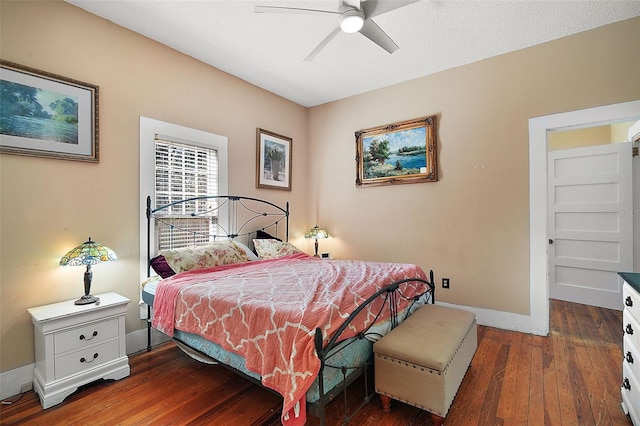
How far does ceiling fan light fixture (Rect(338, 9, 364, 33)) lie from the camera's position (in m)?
2.12

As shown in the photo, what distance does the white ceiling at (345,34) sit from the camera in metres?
2.53

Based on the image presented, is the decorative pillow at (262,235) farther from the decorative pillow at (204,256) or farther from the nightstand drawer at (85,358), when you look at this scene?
the nightstand drawer at (85,358)

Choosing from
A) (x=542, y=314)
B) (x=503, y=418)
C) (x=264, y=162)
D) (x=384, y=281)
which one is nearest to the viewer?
(x=503, y=418)

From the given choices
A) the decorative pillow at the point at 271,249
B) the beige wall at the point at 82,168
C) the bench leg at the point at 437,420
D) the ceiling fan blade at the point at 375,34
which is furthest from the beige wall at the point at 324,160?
the bench leg at the point at 437,420

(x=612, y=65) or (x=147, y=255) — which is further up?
(x=612, y=65)

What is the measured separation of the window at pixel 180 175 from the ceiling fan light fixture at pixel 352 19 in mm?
1973

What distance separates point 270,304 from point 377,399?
40.5 inches

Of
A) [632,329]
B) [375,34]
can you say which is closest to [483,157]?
[375,34]

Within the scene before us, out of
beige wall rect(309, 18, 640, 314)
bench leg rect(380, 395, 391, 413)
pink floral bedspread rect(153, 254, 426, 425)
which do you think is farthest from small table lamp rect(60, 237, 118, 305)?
beige wall rect(309, 18, 640, 314)

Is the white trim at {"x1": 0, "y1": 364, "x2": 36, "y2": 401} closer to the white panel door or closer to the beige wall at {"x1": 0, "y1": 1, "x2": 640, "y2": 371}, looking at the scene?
the beige wall at {"x1": 0, "y1": 1, "x2": 640, "y2": 371}

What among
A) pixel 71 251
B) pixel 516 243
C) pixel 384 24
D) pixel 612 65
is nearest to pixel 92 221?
pixel 71 251

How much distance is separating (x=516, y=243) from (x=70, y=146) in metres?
4.32

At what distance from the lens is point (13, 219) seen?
218 cm

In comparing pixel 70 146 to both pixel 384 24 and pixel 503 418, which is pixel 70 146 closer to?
pixel 384 24
